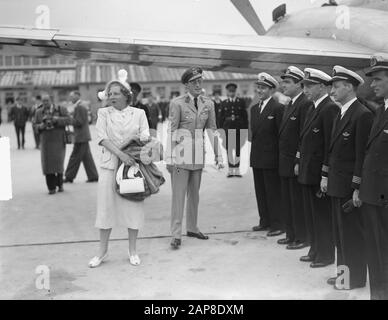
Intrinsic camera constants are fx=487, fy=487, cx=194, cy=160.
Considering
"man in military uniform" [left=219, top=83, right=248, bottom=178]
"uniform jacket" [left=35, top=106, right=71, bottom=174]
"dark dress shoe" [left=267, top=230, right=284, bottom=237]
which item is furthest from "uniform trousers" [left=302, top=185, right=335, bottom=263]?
"man in military uniform" [left=219, top=83, right=248, bottom=178]

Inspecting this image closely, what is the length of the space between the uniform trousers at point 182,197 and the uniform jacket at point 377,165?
2486mm

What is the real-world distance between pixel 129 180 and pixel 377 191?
2324 millimetres

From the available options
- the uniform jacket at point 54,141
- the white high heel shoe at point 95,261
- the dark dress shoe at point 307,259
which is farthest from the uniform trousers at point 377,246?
the uniform jacket at point 54,141

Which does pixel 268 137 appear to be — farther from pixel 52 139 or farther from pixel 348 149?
A: pixel 52 139

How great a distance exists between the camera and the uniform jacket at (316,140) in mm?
4711

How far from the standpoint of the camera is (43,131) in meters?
9.29

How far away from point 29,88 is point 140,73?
1137cm

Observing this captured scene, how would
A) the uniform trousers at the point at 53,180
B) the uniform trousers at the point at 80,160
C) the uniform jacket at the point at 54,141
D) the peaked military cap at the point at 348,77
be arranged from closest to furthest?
1. the peaked military cap at the point at 348,77
2. the uniform jacket at the point at 54,141
3. the uniform trousers at the point at 53,180
4. the uniform trousers at the point at 80,160

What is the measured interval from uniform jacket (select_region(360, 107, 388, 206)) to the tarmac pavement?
0.96 meters

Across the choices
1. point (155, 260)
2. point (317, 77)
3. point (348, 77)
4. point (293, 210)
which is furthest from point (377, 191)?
point (155, 260)

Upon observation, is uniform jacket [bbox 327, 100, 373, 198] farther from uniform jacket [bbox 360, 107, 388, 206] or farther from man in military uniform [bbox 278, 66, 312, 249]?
man in military uniform [bbox 278, 66, 312, 249]

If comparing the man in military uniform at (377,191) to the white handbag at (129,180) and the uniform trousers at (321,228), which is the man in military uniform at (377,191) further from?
the white handbag at (129,180)
